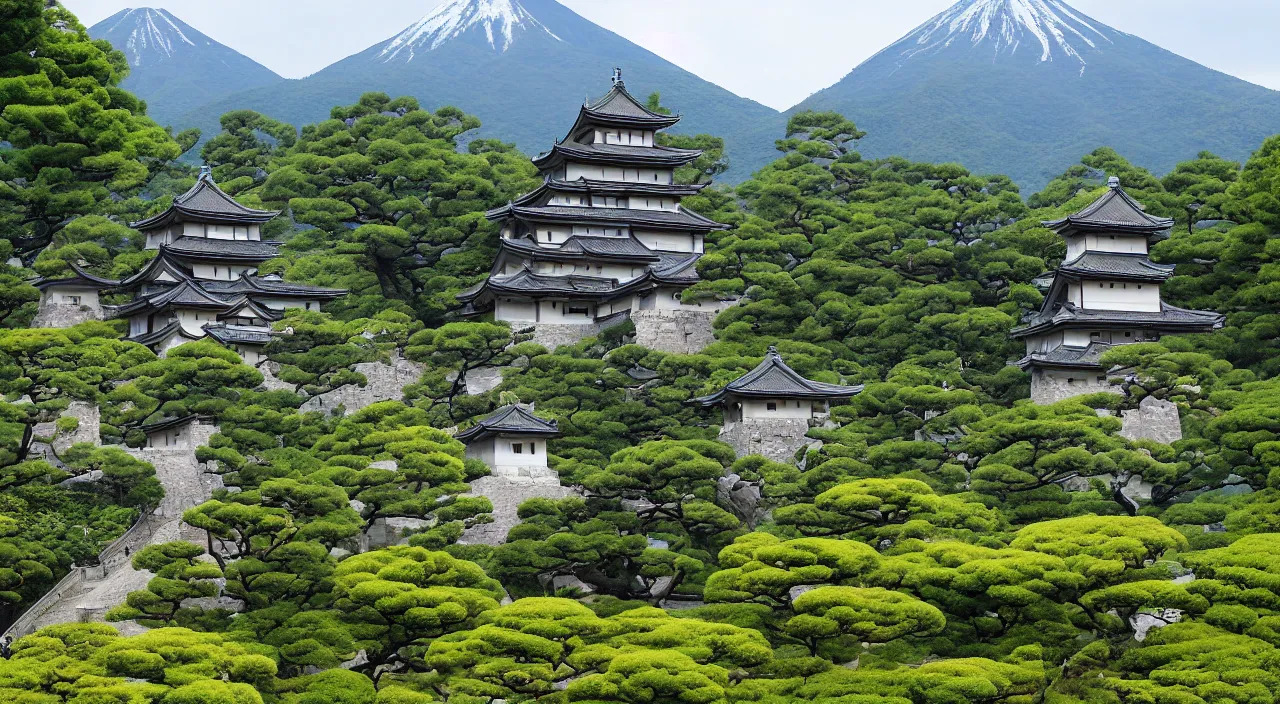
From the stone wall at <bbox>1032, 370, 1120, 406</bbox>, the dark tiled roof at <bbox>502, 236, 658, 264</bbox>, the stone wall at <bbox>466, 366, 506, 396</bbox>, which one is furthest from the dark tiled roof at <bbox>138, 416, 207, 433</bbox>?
the stone wall at <bbox>1032, 370, 1120, 406</bbox>

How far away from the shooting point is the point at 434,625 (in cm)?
2728

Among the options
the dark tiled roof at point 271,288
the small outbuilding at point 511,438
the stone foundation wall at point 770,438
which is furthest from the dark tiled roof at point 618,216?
the stone foundation wall at point 770,438

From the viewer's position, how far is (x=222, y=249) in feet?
153

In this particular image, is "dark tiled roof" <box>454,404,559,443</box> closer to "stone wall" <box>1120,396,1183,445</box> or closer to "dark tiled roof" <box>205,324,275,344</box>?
"dark tiled roof" <box>205,324,275,344</box>

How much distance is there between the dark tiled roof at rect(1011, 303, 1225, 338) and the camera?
40.5 meters

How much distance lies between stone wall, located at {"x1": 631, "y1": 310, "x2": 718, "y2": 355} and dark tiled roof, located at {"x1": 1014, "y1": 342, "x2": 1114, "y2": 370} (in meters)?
8.93

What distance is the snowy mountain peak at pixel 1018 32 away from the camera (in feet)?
388

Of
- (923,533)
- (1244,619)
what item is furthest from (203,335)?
(1244,619)

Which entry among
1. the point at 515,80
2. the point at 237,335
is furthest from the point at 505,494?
the point at 515,80

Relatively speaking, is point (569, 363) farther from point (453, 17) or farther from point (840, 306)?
point (453, 17)

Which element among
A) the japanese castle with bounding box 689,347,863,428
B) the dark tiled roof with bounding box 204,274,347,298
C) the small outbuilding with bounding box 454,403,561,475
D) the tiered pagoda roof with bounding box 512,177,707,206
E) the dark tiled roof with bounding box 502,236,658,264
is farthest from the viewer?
the tiered pagoda roof with bounding box 512,177,707,206

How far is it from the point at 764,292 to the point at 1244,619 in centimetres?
2010

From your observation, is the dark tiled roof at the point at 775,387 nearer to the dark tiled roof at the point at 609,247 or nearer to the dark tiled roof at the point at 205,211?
the dark tiled roof at the point at 609,247

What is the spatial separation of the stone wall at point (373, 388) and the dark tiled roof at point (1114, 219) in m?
17.9
